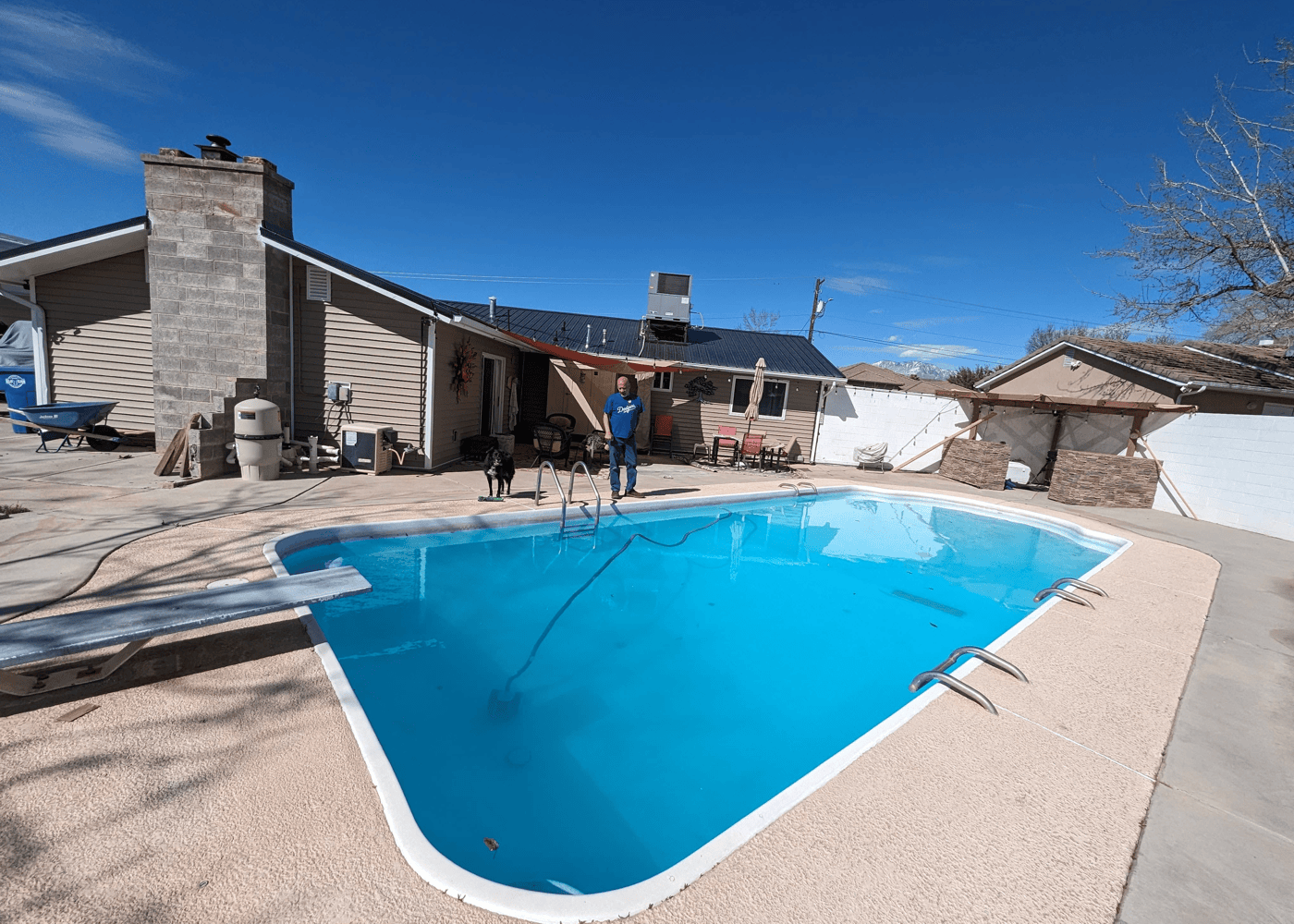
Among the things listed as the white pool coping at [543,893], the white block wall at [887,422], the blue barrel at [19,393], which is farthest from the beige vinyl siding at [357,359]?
the white block wall at [887,422]

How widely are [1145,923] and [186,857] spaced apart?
303cm

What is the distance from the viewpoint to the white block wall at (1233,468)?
873 centimetres

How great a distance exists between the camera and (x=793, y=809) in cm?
209

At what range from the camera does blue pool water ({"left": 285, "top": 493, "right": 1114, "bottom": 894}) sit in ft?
8.87

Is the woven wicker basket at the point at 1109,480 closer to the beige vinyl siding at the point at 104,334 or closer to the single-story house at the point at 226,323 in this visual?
the single-story house at the point at 226,323

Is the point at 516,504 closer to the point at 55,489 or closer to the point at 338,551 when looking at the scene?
the point at 338,551

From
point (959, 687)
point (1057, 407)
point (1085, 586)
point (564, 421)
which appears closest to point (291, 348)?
point (564, 421)

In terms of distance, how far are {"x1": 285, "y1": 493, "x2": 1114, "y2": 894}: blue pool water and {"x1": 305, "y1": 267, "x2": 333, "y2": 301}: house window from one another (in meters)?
4.99

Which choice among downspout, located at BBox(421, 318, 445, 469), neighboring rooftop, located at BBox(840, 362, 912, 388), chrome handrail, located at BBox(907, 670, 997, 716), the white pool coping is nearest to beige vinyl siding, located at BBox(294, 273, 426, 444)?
downspout, located at BBox(421, 318, 445, 469)

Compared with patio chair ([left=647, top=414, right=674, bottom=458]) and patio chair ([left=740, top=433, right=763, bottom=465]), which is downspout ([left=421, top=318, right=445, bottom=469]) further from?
patio chair ([left=740, top=433, right=763, bottom=465])

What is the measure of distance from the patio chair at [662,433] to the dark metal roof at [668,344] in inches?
61.9

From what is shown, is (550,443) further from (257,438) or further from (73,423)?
(73,423)

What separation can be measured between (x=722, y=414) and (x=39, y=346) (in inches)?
500

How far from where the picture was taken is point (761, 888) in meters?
1.70
